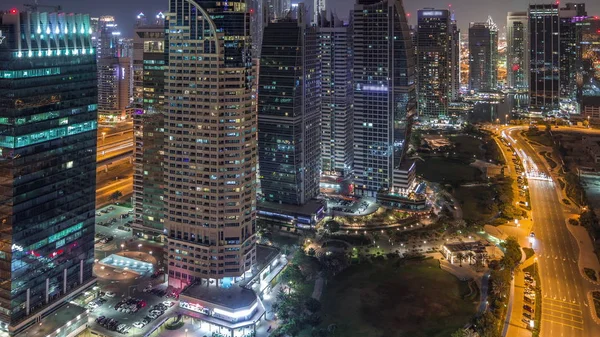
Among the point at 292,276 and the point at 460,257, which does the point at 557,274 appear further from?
the point at 292,276

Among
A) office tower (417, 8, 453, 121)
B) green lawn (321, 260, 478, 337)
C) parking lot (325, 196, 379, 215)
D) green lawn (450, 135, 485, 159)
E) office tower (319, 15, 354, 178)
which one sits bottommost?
green lawn (321, 260, 478, 337)

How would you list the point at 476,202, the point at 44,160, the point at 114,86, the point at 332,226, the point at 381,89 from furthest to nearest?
the point at 114,86 → the point at 476,202 → the point at 381,89 → the point at 332,226 → the point at 44,160

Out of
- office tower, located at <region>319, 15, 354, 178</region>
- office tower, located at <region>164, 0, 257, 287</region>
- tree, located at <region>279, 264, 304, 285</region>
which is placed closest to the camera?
office tower, located at <region>164, 0, 257, 287</region>

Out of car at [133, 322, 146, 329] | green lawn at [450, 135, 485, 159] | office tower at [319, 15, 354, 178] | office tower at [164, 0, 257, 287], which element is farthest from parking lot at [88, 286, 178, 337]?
green lawn at [450, 135, 485, 159]

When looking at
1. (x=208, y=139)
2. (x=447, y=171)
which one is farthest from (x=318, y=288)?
(x=447, y=171)

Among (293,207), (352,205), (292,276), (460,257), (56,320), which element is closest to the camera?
(56,320)

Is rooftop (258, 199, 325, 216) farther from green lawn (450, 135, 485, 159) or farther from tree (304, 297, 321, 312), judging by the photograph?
green lawn (450, 135, 485, 159)
